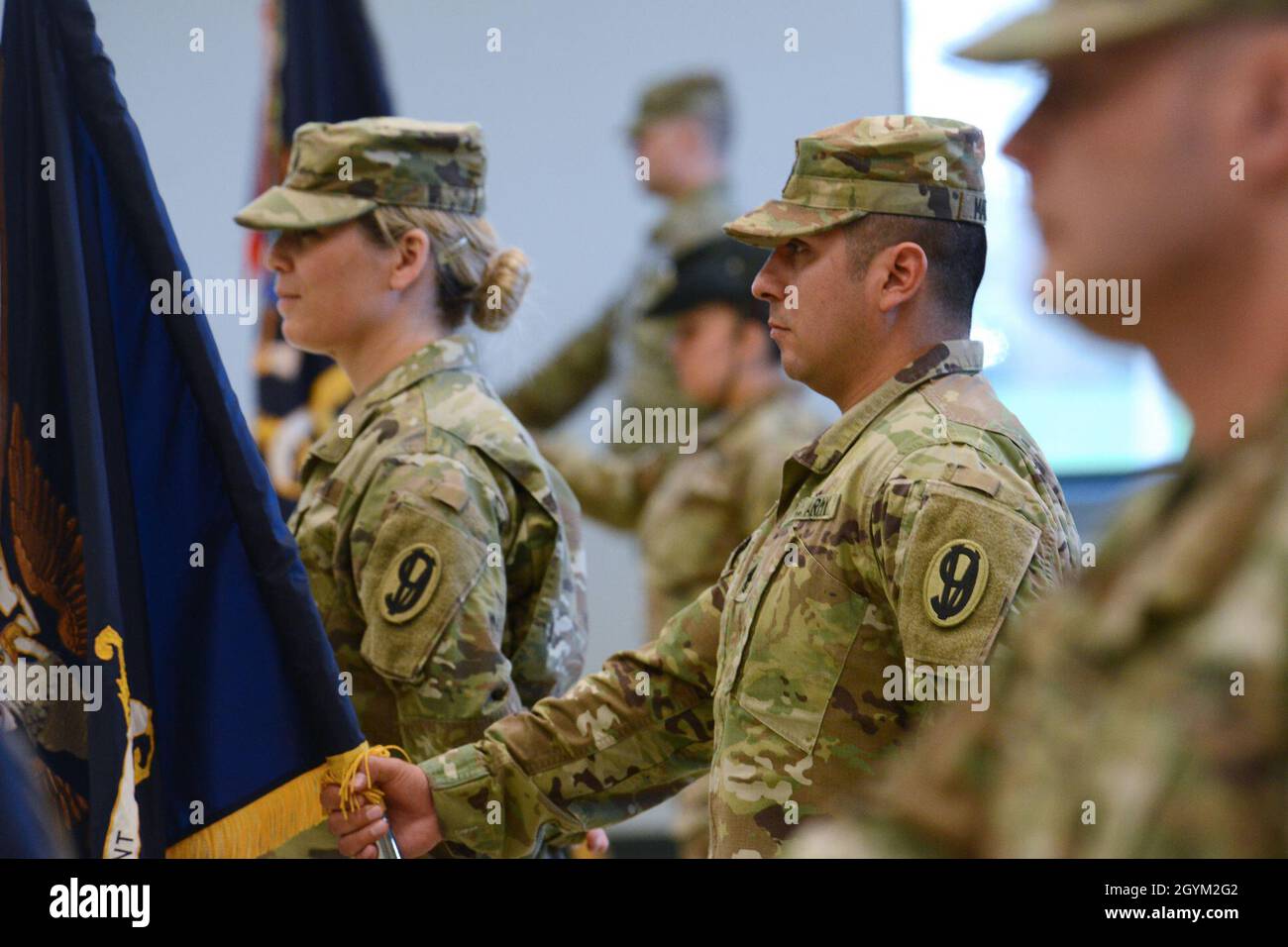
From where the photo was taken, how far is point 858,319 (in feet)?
7.00

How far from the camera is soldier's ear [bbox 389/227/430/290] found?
2777mm

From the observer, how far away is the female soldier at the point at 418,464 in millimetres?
2461

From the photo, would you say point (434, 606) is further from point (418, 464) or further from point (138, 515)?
point (138, 515)

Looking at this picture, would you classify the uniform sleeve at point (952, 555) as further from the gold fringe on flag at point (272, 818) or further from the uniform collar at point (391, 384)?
the uniform collar at point (391, 384)

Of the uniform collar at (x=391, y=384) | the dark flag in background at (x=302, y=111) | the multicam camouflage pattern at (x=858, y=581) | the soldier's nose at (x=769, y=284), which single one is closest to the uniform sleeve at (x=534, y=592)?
the uniform collar at (x=391, y=384)

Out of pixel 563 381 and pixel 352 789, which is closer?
pixel 352 789

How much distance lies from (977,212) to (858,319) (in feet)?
0.71

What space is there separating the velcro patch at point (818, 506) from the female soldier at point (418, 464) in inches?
24.0

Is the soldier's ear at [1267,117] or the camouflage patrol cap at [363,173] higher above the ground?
the soldier's ear at [1267,117]

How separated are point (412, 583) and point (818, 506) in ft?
2.28

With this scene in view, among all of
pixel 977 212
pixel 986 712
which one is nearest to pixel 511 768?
pixel 977 212

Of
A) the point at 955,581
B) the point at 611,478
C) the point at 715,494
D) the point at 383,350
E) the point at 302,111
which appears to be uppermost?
the point at 302,111

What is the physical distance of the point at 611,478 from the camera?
5.10 metres

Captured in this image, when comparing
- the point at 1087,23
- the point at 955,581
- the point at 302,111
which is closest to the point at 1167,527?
the point at 1087,23
